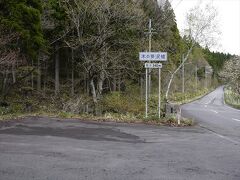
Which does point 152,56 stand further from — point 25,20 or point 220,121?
point 25,20

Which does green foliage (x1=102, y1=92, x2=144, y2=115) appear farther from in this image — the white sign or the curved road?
the white sign

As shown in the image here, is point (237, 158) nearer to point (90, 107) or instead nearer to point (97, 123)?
point (97, 123)

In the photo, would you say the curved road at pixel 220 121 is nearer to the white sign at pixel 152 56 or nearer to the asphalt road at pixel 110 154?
the asphalt road at pixel 110 154

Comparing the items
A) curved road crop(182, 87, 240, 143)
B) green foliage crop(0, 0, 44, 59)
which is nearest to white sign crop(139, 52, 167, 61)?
curved road crop(182, 87, 240, 143)

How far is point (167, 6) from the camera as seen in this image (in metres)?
36.4

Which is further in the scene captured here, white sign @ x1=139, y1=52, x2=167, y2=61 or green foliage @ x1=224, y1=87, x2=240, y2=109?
green foliage @ x1=224, y1=87, x2=240, y2=109

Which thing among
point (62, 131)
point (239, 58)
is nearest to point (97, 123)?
point (62, 131)

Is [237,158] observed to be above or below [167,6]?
below

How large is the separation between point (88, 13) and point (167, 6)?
1116 cm

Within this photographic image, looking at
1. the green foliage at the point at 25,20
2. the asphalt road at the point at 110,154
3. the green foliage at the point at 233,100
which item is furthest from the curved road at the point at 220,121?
the green foliage at the point at 233,100

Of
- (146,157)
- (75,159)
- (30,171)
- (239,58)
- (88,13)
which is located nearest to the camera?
(30,171)

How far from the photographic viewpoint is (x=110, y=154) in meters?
9.98

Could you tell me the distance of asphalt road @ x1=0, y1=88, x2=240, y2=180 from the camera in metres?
7.85

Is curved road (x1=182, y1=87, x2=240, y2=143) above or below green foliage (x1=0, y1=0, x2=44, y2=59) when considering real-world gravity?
below
